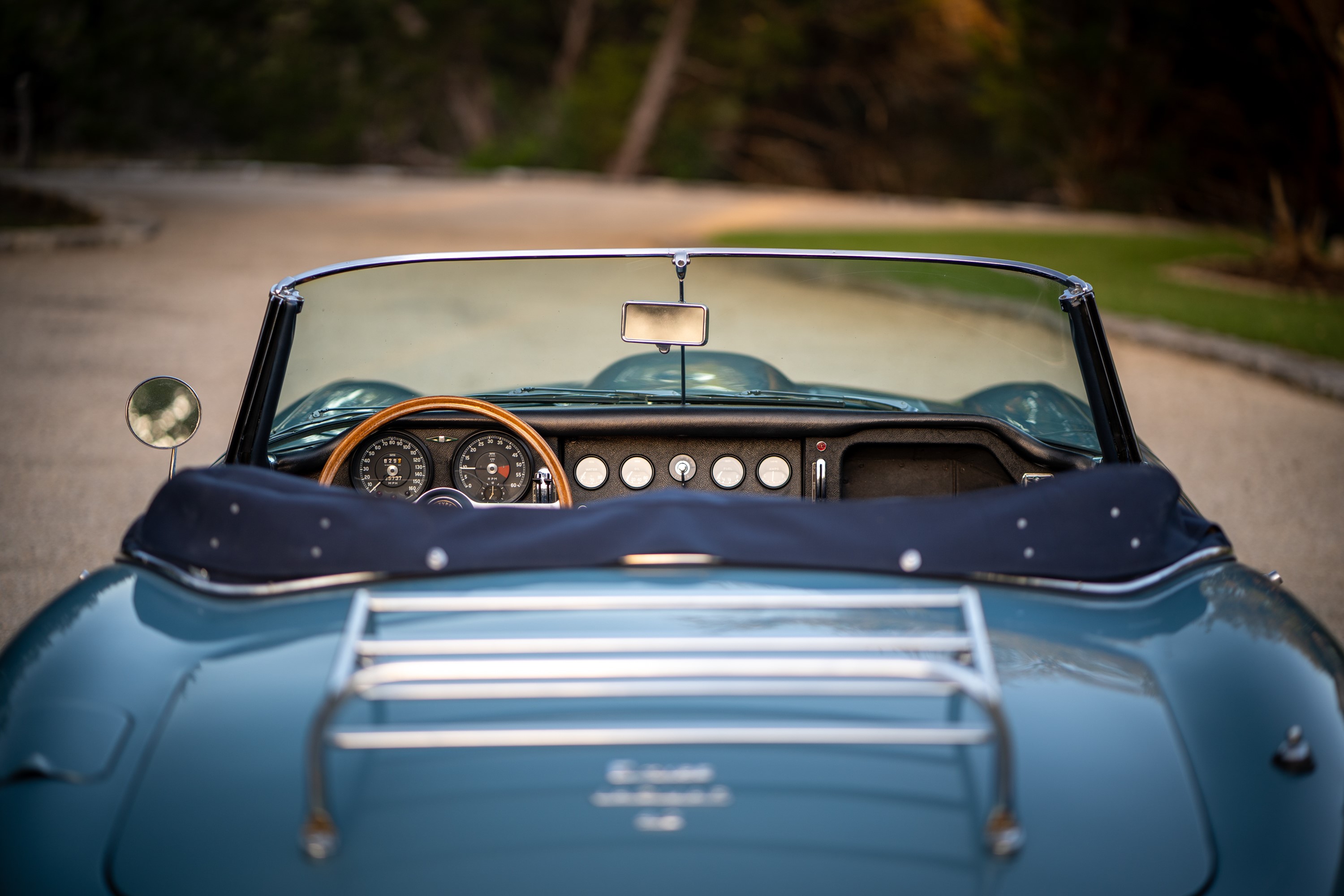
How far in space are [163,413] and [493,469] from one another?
0.74 metres

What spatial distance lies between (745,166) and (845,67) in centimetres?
371

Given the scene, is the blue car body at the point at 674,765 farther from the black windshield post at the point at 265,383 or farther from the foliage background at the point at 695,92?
the foliage background at the point at 695,92

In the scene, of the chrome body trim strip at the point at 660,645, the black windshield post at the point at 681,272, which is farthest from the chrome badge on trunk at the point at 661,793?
the black windshield post at the point at 681,272

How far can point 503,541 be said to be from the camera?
1876 mm

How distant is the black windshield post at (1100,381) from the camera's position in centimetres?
248

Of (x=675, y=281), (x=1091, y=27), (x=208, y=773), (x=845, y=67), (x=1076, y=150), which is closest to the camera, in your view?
(x=208, y=773)

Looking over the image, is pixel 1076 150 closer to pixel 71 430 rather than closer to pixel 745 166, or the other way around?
→ pixel 745 166

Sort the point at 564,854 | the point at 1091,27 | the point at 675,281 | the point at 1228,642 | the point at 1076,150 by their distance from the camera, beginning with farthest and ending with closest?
the point at 1076,150 < the point at 1091,27 < the point at 675,281 < the point at 1228,642 < the point at 564,854

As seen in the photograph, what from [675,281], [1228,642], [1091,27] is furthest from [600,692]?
[1091,27]

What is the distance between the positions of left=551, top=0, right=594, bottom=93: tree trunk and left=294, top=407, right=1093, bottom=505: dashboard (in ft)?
99.4

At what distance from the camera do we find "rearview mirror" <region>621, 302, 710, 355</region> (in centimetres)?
254

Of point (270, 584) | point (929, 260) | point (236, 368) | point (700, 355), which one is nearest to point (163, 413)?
point (270, 584)

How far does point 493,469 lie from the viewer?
2756 mm

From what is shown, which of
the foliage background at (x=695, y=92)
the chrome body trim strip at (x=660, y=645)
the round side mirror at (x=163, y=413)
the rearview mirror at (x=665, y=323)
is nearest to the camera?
the chrome body trim strip at (x=660, y=645)
